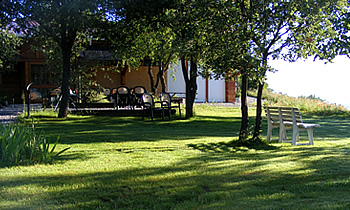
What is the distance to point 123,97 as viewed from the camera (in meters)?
18.4

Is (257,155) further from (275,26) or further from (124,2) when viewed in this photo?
(124,2)

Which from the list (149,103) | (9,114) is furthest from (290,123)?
(9,114)

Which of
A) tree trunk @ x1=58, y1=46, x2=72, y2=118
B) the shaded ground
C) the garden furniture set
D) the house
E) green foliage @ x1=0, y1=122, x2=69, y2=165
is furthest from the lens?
the house

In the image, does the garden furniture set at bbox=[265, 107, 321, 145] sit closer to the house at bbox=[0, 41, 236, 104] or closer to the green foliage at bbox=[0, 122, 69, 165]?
the green foliage at bbox=[0, 122, 69, 165]

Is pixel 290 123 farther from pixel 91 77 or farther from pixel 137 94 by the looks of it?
pixel 91 77

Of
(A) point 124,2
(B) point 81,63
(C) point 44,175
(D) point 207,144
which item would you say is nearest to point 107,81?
(B) point 81,63

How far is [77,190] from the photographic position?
4434 millimetres

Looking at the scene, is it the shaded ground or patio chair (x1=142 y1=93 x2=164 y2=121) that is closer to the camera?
the shaded ground

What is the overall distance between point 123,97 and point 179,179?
1362 cm

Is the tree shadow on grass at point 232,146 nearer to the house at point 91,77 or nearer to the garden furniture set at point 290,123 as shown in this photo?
the garden furniture set at point 290,123

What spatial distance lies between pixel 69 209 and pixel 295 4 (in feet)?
20.8

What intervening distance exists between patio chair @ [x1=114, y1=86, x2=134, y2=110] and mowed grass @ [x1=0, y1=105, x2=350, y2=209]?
9604 mm

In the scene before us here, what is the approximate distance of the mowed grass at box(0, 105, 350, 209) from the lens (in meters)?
3.97

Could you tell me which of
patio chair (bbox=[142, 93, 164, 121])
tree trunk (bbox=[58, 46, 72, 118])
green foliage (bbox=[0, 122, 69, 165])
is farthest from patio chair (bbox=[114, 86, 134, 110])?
green foliage (bbox=[0, 122, 69, 165])
